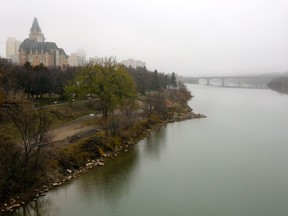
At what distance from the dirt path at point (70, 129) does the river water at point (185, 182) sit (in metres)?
2.79

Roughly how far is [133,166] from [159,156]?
191 centimetres

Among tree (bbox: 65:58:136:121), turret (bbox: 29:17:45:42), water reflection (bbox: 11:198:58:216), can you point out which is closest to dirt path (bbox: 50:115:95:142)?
tree (bbox: 65:58:136:121)

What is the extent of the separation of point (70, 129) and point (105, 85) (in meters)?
3.40

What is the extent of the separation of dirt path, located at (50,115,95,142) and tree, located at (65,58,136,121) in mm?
1426

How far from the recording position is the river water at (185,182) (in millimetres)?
9570

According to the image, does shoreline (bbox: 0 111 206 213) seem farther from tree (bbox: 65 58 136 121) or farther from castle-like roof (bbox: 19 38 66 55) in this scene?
castle-like roof (bbox: 19 38 66 55)

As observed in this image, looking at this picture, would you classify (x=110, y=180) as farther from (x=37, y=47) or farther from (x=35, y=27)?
(x=35, y=27)

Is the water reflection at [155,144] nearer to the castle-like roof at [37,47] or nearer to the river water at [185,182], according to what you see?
the river water at [185,182]

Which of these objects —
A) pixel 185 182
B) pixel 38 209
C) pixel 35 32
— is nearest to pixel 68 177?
pixel 38 209

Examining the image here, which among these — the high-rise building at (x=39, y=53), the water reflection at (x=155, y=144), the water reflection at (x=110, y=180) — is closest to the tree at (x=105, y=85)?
the water reflection at (x=155, y=144)

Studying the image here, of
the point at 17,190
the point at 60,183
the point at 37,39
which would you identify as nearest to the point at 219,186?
the point at 60,183

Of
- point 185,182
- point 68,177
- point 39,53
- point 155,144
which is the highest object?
point 39,53

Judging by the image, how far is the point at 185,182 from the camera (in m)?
11.6

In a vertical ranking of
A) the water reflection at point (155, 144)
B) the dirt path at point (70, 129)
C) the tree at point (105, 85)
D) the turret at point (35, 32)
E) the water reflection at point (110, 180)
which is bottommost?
the water reflection at point (110, 180)
